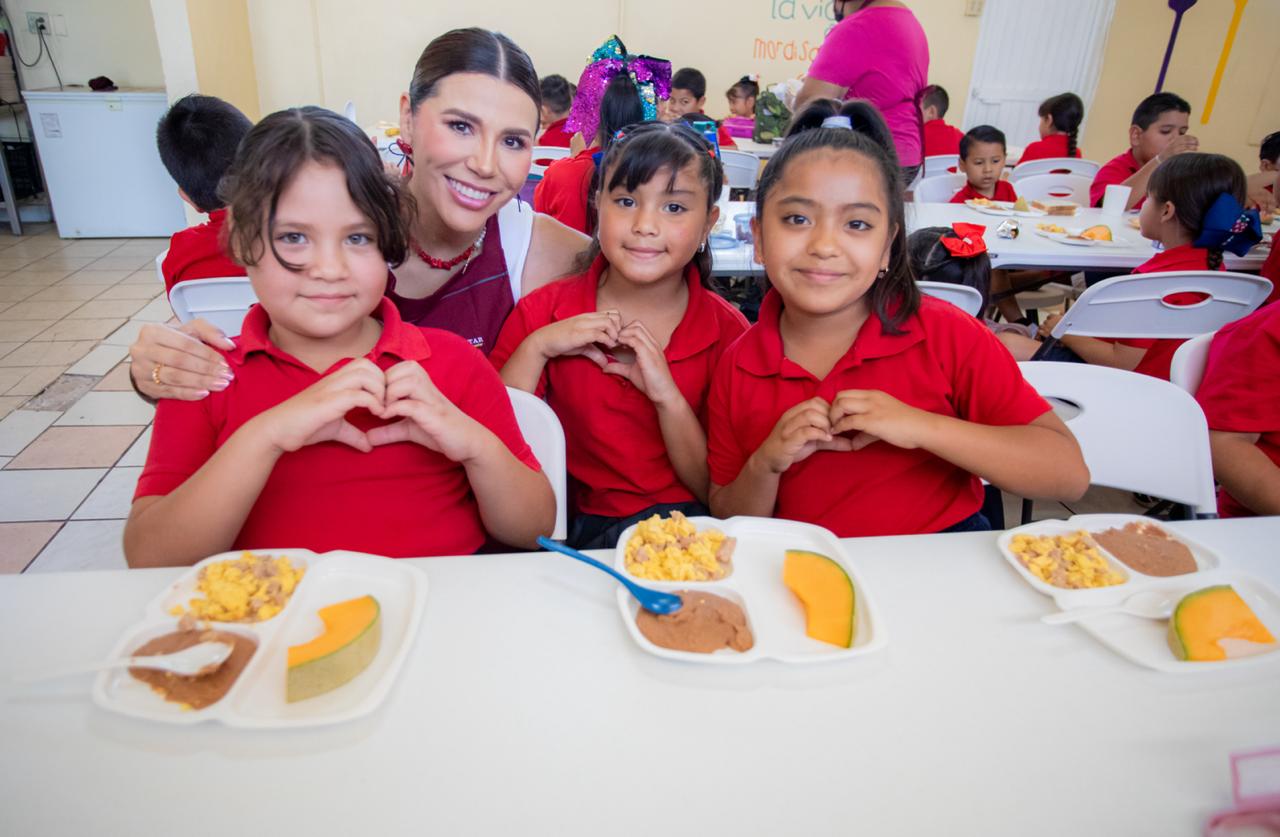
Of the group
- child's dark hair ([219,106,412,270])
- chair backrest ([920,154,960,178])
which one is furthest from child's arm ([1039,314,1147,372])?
chair backrest ([920,154,960,178])

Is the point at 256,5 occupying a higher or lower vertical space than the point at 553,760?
higher

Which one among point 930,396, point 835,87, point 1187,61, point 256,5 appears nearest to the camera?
point 930,396

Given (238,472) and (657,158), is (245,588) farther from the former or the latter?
(657,158)

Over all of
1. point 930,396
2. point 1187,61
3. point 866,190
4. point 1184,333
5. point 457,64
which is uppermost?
point 1187,61

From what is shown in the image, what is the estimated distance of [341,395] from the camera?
915mm

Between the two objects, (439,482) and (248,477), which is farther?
(439,482)

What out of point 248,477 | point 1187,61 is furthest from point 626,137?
point 1187,61

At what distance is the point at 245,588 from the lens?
30.7 inches

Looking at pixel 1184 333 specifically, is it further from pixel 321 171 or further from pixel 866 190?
pixel 321 171

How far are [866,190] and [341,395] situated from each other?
896mm

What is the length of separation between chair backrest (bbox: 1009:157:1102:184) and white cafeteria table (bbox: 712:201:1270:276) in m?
1.41

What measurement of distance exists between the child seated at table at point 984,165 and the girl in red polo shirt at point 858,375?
10.2ft

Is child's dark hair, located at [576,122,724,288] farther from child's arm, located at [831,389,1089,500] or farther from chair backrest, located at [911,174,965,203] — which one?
chair backrest, located at [911,174,965,203]

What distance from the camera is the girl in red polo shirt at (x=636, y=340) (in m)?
1.41
